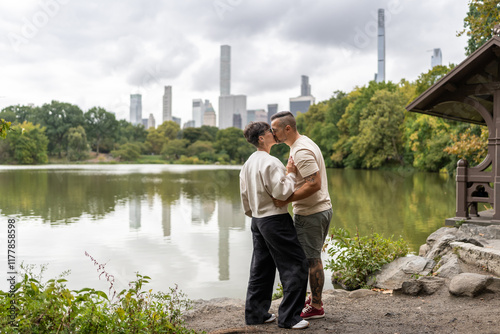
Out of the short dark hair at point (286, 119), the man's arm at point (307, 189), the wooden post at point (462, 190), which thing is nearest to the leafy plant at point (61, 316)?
the man's arm at point (307, 189)

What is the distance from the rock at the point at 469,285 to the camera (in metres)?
4.62

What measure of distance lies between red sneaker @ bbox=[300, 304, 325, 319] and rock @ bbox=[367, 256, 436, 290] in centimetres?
181

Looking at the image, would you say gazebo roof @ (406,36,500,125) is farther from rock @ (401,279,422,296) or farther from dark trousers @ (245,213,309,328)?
dark trousers @ (245,213,309,328)

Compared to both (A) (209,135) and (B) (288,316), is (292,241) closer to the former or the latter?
(B) (288,316)

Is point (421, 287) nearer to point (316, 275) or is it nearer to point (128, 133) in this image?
point (316, 275)

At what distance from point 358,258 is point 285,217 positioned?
2915 mm

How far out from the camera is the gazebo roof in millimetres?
7488

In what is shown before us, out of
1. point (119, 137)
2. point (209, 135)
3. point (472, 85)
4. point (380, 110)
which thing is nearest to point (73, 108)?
point (119, 137)

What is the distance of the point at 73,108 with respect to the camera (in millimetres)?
88438

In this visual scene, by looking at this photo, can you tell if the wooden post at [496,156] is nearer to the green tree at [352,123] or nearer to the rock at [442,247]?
the rock at [442,247]

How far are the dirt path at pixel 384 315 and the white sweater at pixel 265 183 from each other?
38.4 inches

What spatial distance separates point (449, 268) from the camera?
18.2ft

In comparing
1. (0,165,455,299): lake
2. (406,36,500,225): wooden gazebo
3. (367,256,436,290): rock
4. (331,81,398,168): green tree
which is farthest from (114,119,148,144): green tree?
(367,256,436,290): rock

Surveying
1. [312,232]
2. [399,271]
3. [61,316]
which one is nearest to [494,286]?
[399,271]
